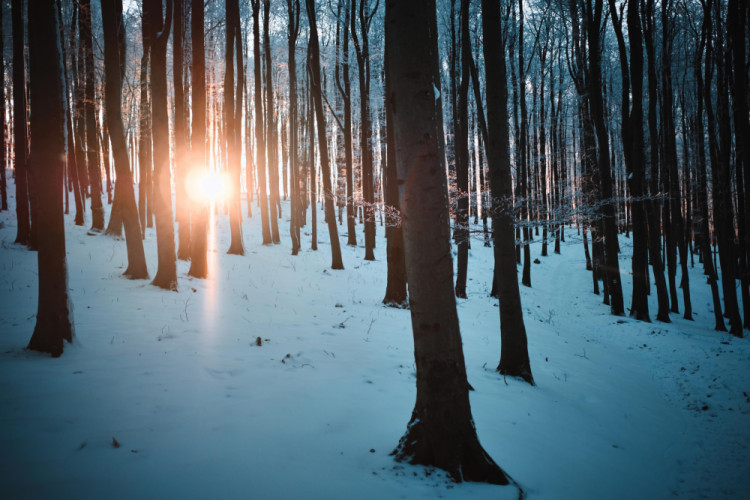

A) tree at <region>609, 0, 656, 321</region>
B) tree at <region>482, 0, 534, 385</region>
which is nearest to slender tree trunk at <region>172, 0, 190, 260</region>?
tree at <region>482, 0, 534, 385</region>

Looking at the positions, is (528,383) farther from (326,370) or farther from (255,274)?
(255,274)

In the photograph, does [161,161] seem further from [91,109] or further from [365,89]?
[91,109]

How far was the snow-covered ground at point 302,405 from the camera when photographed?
2.25 m

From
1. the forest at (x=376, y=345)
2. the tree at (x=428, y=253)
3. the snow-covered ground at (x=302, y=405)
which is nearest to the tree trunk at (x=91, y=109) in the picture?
the forest at (x=376, y=345)

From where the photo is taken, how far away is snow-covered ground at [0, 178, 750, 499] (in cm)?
225

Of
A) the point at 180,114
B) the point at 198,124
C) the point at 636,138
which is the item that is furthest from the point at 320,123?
the point at 636,138

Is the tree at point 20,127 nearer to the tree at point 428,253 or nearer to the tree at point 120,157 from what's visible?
the tree at point 120,157

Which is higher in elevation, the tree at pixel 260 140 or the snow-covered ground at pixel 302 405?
the tree at pixel 260 140

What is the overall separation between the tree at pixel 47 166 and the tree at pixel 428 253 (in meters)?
3.88

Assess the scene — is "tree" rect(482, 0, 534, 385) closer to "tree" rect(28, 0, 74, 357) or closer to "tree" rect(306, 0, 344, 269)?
"tree" rect(28, 0, 74, 357)

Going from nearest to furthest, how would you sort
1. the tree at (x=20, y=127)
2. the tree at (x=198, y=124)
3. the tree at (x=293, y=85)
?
the tree at (x=198, y=124)
the tree at (x=20, y=127)
the tree at (x=293, y=85)

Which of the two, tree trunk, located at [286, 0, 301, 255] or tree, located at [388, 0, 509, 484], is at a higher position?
tree trunk, located at [286, 0, 301, 255]

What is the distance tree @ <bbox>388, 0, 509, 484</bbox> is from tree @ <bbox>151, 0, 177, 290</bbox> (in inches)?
252

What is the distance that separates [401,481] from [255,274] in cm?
929
